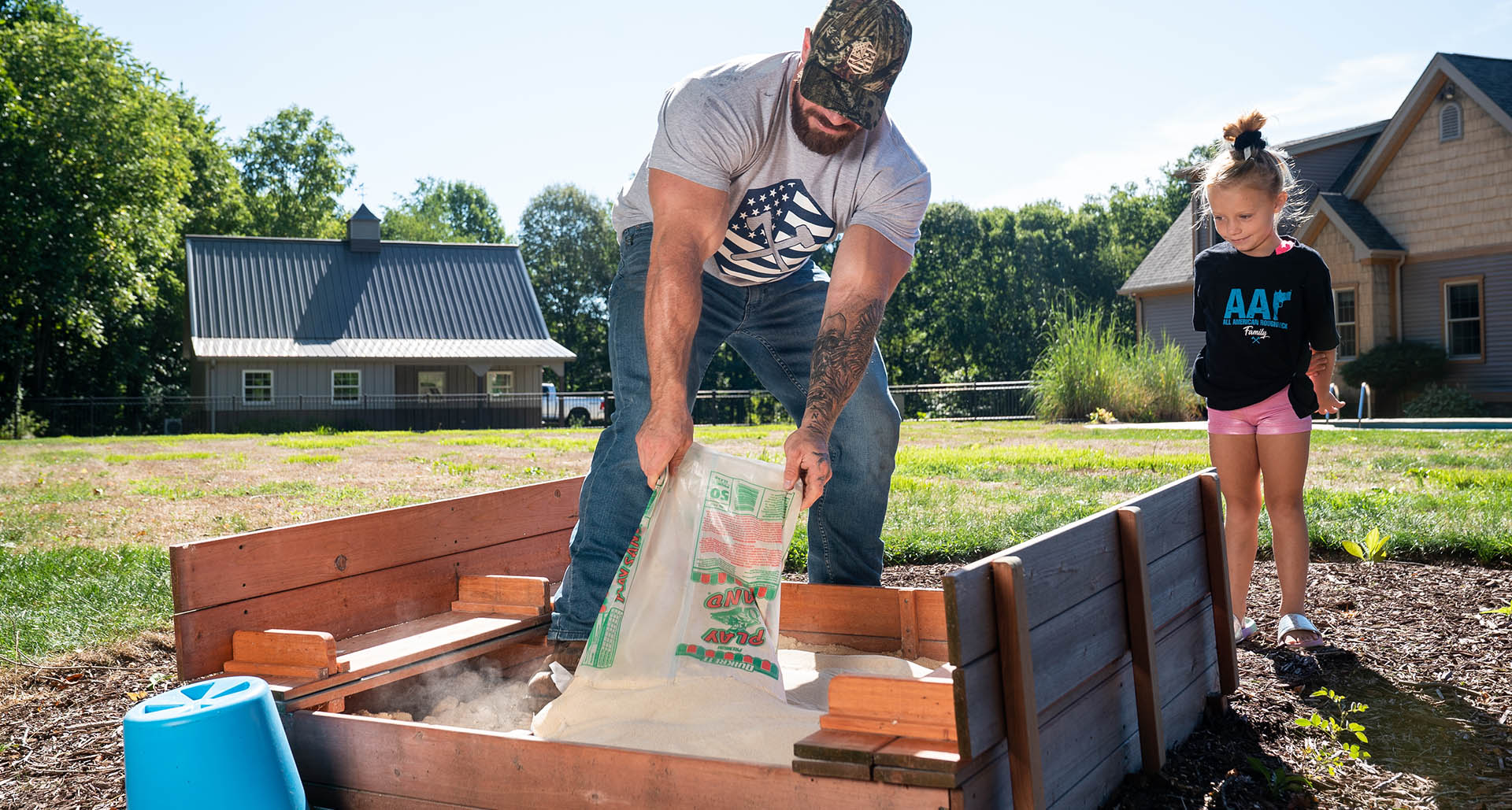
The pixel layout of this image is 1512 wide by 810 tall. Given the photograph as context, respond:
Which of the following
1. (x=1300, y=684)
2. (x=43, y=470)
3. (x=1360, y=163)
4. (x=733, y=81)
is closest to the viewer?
(x=733, y=81)

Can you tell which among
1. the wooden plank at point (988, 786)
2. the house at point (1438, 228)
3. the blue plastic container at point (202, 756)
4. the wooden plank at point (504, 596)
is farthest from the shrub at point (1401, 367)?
the blue plastic container at point (202, 756)

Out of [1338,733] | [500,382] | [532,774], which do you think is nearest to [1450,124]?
[1338,733]

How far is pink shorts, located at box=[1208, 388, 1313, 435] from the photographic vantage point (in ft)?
11.1

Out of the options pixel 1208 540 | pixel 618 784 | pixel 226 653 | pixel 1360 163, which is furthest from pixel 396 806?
pixel 1360 163

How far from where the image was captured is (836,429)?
3.02m

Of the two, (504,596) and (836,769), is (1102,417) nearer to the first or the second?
(504,596)

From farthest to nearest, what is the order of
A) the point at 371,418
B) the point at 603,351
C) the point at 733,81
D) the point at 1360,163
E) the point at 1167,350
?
the point at 603,351, the point at 371,418, the point at 1360,163, the point at 1167,350, the point at 733,81

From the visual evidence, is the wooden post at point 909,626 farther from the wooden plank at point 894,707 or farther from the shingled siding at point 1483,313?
the shingled siding at point 1483,313

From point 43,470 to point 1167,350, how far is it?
56.9ft

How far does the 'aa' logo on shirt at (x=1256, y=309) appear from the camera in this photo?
11.2ft

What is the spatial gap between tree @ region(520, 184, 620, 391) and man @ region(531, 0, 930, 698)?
44.2 m

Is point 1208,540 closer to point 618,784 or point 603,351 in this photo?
point 618,784

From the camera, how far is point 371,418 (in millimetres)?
27688

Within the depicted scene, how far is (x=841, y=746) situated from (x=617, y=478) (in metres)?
1.25
